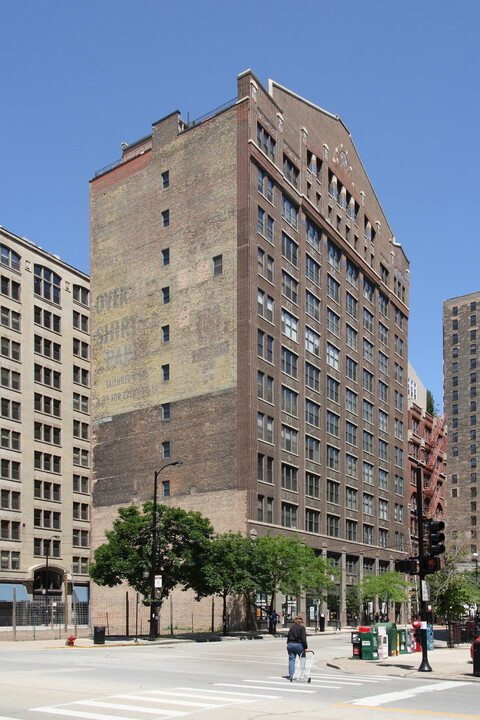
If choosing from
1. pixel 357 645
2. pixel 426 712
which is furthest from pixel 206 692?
pixel 357 645

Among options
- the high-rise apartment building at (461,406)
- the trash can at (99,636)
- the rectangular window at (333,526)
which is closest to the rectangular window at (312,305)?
the rectangular window at (333,526)

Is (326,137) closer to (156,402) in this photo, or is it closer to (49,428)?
(156,402)

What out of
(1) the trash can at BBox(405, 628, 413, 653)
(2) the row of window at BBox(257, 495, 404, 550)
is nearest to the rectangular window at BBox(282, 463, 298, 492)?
(2) the row of window at BBox(257, 495, 404, 550)

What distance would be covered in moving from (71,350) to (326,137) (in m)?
39.9

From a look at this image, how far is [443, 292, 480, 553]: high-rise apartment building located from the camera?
17188 cm

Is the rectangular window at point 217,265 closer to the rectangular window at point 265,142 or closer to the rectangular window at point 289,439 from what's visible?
the rectangular window at point 265,142

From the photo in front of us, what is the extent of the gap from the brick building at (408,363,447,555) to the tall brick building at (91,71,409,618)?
19.8m

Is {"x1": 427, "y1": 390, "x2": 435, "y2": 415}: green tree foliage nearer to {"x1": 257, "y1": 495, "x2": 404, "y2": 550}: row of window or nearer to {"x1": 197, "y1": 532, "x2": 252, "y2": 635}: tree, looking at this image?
{"x1": 257, "y1": 495, "x2": 404, "y2": 550}: row of window

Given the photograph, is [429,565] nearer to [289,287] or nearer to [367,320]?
[289,287]

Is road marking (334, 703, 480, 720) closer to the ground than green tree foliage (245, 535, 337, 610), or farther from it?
farther from it

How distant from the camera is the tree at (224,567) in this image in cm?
5322

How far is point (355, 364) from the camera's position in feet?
306

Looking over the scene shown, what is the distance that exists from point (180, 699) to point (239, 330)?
52.4 metres

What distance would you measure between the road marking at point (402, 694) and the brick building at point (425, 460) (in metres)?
84.5
